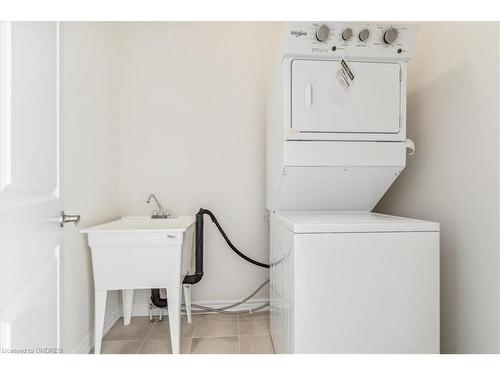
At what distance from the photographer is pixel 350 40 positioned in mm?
1575

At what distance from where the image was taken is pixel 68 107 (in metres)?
1.66

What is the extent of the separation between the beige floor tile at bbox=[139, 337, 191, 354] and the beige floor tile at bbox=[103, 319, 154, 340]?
116mm

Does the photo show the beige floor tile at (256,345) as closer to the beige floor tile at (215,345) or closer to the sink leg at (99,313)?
the beige floor tile at (215,345)

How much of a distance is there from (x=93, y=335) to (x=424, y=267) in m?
2.01

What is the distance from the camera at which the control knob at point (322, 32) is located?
1.53 metres

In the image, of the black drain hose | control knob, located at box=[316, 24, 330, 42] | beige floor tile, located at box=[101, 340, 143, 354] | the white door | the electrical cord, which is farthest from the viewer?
the electrical cord

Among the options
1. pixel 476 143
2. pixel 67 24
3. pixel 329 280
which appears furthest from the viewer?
pixel 67 24

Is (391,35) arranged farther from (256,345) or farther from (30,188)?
(256,345)

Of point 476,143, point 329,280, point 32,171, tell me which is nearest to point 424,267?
point 329,280

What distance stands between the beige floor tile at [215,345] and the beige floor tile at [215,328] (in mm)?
60

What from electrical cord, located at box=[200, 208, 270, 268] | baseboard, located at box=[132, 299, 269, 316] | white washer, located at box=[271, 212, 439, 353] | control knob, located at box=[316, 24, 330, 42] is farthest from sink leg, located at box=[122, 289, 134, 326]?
control knob, located at box=[316, 24, 330, 42]

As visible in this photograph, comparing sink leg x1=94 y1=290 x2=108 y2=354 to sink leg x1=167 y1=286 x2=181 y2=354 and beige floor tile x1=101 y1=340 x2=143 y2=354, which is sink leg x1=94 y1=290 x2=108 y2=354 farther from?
sink leg x1=167 y1=286 x2=181 y2=354

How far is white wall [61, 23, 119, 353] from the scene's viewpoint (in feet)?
5.32

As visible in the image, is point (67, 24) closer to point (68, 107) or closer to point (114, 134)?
point (68, 107)
